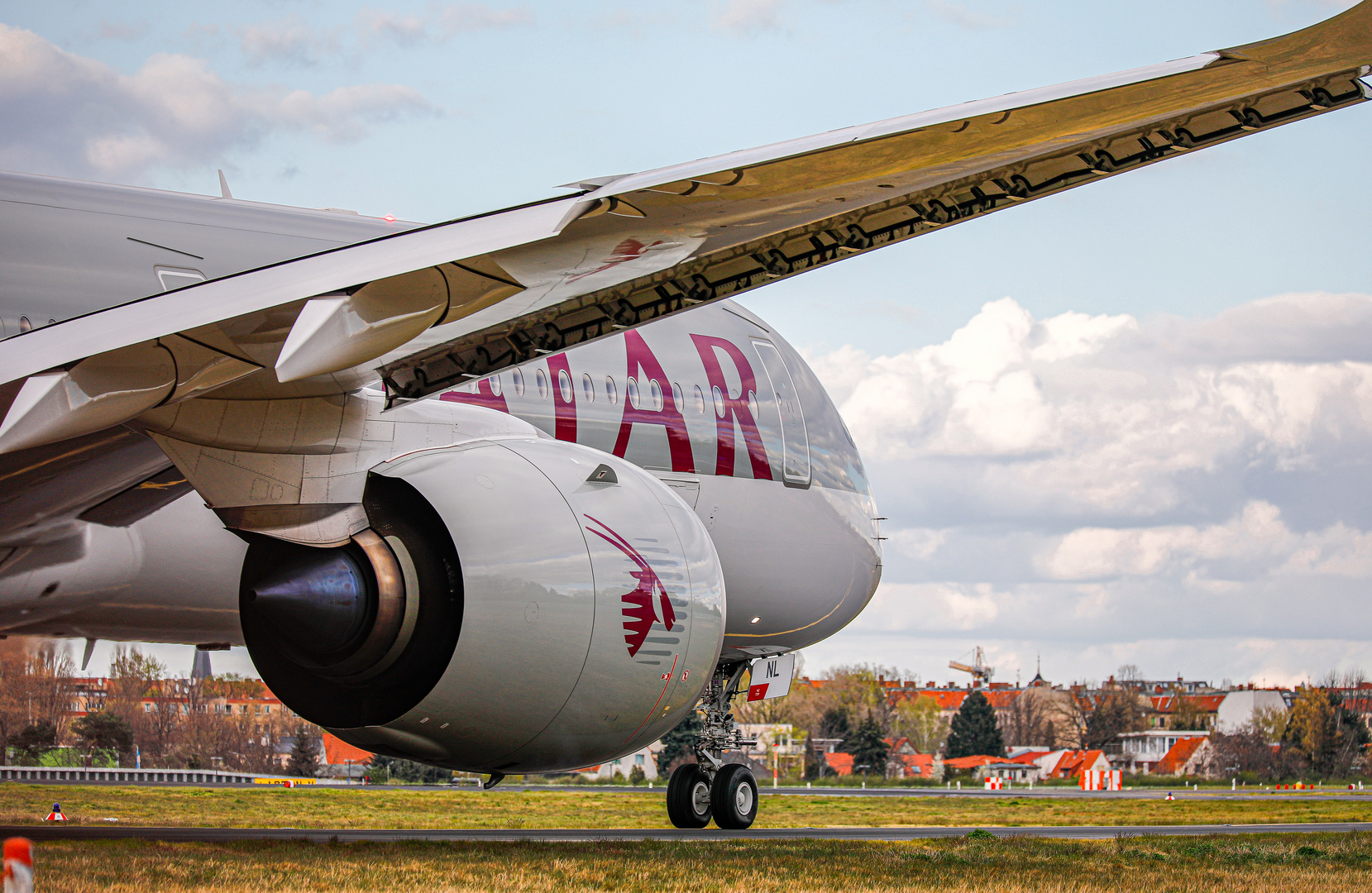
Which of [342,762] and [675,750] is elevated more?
[675,750]

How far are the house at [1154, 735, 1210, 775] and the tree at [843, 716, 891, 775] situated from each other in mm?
14706

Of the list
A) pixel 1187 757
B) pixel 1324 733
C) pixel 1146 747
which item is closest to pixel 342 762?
pixel 1187 757

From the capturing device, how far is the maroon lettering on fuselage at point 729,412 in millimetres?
10195

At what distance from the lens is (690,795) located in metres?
11.3

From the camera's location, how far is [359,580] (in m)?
5.72

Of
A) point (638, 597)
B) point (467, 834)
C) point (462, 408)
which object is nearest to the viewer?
point (638, 597)

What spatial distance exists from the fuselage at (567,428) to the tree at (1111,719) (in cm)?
6495

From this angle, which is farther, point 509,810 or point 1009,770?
point 1009,770

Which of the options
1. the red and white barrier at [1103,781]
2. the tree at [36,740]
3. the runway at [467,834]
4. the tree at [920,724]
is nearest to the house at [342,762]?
the tree at [36,740]

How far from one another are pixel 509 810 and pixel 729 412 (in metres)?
10.6

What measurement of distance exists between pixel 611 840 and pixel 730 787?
5.84ft

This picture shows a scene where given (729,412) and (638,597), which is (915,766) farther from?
(638,597)

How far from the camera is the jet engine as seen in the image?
5766 mm

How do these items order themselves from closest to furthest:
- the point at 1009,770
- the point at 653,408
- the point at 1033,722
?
the point at 653,408, the point at 1009,770, the point at 1033,722
